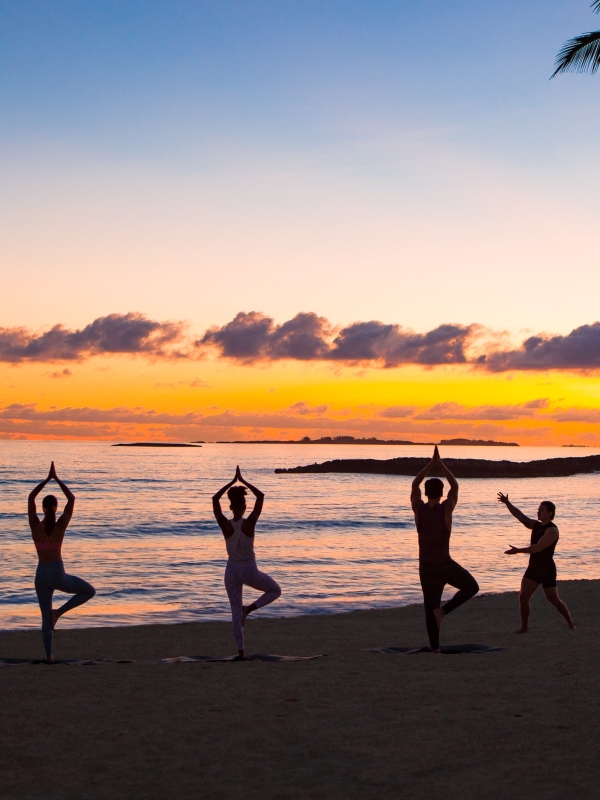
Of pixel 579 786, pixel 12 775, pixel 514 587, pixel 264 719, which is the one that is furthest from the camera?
pixel 514 587

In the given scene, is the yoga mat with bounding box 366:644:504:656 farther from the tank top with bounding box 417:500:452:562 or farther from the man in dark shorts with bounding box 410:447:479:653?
the tank top with bounding box 417:500:452:562

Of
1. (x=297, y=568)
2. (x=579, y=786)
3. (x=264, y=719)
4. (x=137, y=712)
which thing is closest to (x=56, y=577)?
(x=137, y=712)

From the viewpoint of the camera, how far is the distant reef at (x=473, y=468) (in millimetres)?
98938

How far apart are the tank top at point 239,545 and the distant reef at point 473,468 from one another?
297ft

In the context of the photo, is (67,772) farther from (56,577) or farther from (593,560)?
(593,560)

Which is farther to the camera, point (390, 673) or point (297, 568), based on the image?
point (297, 568)

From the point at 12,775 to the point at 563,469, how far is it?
111 m

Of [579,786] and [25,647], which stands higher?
[579,786]

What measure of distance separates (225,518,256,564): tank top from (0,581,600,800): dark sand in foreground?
3.89 ft

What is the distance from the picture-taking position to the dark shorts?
34.3 feet

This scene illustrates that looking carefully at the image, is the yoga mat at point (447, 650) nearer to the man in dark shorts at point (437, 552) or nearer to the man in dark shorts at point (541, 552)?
the man in dark shorts at point (437, 552)

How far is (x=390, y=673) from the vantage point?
8.00 meters

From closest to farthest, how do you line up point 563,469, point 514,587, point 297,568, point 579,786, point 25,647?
1. point 579,786
2. point 25,647
3. point 514,587
4. point 297,568
5. point 563,469

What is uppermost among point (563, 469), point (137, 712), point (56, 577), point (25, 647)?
point (56, 577)
